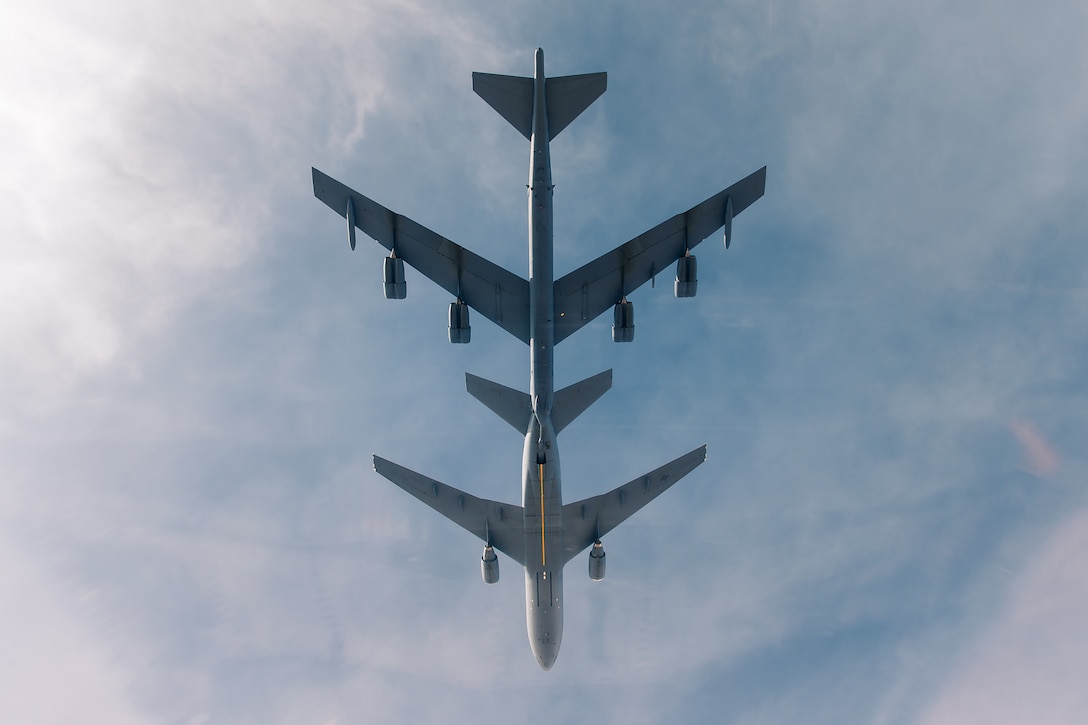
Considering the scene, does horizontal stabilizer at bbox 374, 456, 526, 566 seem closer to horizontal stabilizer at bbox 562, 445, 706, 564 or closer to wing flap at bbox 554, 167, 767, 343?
horizontal stabilizer at bbox 562, 445, 706, 564

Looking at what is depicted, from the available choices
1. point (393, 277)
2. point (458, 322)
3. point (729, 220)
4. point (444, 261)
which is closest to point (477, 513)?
point (458, 322)

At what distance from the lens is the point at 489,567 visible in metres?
34.2

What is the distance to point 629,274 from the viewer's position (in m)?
28.6

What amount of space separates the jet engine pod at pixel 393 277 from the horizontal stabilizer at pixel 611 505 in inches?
697

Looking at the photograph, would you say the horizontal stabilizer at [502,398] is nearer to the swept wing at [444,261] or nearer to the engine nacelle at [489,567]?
the swept wing at [444,261]

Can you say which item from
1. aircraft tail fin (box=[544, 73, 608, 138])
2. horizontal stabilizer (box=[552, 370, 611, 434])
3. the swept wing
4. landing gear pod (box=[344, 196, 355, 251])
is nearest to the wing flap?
the swept wing

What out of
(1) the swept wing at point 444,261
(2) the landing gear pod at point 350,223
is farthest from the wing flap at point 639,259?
(2) the landing gear pod at point 350,223

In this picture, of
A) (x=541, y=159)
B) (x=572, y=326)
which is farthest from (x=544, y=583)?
(x=541, y=159)

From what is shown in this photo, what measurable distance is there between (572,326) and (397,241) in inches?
Result: 370

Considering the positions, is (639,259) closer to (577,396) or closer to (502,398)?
(577,396)

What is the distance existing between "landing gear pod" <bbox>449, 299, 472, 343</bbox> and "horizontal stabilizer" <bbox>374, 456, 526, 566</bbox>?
11430 mm

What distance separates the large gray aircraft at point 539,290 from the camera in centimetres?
2423

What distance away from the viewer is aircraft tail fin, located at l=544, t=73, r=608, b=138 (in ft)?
79.2

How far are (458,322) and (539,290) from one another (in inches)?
165
